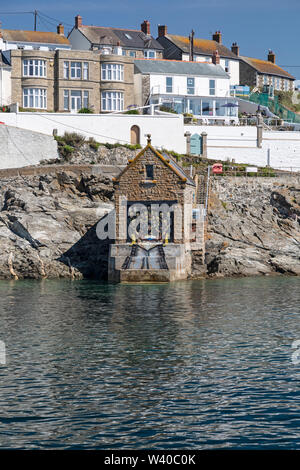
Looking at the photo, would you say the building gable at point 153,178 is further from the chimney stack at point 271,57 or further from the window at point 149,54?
the chimney stack at point 271,57

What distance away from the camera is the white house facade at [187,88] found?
84312 mm

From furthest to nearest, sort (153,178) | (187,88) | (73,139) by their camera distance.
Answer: (187,88) → (73,139) → (153,178)

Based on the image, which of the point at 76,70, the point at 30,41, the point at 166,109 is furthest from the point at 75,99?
the point at 30,41

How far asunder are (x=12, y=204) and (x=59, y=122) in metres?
15.3

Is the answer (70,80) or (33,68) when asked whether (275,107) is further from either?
(33,68)

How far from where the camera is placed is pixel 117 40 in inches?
3629

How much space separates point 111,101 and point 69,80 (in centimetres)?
501

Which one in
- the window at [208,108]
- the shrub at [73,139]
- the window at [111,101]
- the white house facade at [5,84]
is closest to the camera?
the shrub at [73,139]

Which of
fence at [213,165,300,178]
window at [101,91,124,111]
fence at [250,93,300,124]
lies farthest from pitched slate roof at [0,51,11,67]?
fence at [250,93,300,124]

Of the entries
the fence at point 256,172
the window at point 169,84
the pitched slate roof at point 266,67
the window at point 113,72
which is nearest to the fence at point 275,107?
the pitched slate roof at point 266,67

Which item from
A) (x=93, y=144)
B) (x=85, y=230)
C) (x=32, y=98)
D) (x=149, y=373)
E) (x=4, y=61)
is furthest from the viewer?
(x=4, y=61)

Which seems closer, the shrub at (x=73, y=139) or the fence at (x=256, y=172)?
the fence at (x=256, y=172)

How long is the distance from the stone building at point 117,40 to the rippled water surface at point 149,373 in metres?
51.1
